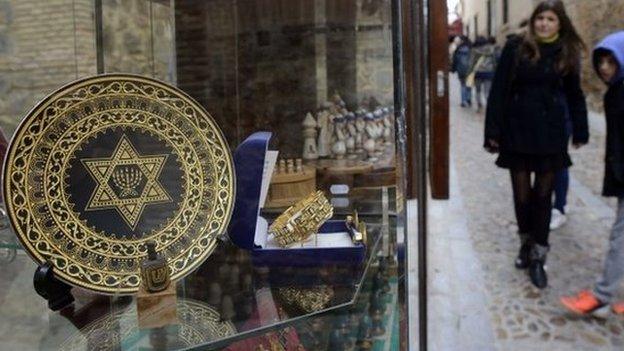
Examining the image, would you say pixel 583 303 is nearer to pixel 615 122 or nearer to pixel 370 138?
pixel 615 122

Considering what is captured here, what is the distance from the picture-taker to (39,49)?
139cm

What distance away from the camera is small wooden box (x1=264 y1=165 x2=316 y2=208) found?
110 centimetres

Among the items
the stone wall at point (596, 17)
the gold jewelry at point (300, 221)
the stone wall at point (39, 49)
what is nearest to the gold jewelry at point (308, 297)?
the gold jewelry at point (300, 221)

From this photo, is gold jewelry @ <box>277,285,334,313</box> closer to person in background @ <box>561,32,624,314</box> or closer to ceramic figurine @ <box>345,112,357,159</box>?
ceramic figurine @ <box>345,112,357,159</box>

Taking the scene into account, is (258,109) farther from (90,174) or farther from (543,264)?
(543,264)

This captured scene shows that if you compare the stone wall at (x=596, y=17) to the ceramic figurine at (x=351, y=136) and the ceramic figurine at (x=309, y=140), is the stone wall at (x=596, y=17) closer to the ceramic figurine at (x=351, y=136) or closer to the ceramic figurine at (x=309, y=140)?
the ceramic figurine at (x=351, y=136)

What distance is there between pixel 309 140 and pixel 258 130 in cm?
12

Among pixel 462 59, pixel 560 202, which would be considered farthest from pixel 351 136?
pixel 462 59

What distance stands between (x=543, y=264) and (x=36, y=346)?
7.48 ft

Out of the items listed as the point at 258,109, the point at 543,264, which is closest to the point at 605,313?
the point at 543,264

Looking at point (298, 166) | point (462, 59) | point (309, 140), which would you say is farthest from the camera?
point (462, 59)

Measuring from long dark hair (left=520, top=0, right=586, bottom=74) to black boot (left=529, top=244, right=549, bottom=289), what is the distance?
71cm

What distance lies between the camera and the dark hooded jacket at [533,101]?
2506 millimetres

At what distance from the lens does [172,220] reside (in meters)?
0.94
